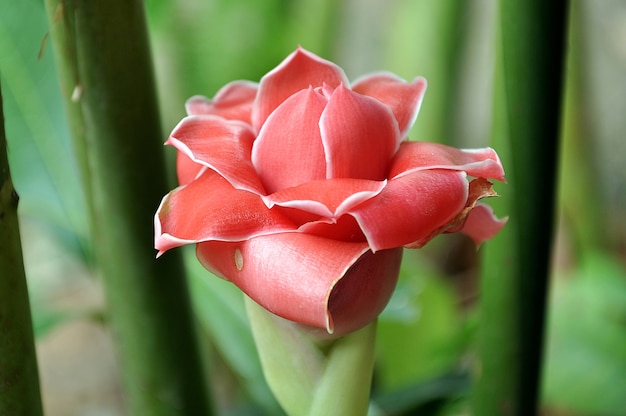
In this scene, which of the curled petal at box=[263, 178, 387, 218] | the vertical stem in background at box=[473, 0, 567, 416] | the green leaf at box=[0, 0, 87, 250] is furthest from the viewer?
the green leaf at box=[0, 0, 87, 250]

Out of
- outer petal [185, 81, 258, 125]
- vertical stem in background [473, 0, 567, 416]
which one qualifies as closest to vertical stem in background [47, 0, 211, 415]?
outer petal [185, 81, 258, 125]

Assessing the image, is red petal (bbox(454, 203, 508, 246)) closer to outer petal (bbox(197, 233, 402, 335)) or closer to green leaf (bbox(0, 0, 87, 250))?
outer petal (bbox(197, 233, 402, 335))

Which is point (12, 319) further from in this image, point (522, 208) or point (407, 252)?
point (407, 252)

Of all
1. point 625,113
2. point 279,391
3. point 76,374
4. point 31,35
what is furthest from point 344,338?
point 625,113

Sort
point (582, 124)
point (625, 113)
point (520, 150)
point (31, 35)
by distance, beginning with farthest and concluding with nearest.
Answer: point (625, 113), point (582, 124), point (31, 35), point (520, 150)

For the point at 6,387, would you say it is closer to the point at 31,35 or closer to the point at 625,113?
the point at 31,35

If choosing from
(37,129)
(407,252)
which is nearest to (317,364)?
(37,129)
